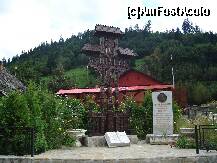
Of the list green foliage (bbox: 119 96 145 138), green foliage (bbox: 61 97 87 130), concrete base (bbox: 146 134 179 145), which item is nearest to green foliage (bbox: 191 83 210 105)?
green foliage (bbox: 119 96 145 138)

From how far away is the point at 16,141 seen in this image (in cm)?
1179

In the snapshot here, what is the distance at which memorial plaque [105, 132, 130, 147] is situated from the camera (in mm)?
14677

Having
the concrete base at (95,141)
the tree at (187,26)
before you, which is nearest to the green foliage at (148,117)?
the concrete base at (95,141)

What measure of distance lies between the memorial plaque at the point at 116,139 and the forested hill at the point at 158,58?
5347cm

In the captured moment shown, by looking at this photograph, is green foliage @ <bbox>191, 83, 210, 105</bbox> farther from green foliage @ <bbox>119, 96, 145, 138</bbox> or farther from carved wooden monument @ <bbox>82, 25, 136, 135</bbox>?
green foliage @ <bbox>119, 96, 145, 138</bbox>

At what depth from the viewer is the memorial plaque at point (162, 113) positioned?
15.8 meters

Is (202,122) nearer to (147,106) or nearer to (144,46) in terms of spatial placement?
(147,106)

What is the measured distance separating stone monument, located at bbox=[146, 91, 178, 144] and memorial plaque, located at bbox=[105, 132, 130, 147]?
110 cm

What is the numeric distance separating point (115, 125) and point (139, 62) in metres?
78.0

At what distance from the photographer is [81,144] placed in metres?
15.5

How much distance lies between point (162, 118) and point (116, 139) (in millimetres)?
2232

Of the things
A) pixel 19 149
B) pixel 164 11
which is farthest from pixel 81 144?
pixel 164 11

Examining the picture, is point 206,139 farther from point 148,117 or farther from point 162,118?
point 148,117

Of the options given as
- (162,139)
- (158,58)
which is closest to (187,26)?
(158,58)
